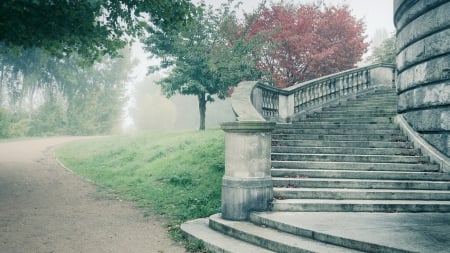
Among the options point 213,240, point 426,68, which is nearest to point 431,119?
point 426,68

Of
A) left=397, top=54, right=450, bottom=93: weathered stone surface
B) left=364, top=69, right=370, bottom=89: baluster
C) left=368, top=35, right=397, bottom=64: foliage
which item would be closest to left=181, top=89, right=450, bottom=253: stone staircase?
left=397, top=54, right=450, bottom=93: weathered stone surface

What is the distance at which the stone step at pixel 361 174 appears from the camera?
289 inches

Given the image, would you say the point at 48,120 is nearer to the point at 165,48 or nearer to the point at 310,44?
the point at 165,48

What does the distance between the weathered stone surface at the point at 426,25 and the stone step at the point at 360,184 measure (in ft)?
10.7

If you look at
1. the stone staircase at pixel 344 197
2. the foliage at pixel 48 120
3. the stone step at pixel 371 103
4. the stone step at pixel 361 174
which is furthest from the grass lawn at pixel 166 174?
the foliage at pixel 48 120

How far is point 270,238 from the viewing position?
16.8 ft

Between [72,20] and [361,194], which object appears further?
[72,20]

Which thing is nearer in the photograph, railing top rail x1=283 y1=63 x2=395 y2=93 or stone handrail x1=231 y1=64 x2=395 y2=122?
stone handrail x1=231 y1=64 x2=395 y2=122

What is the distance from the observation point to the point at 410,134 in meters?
8.81

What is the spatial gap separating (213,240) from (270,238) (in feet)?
3.05

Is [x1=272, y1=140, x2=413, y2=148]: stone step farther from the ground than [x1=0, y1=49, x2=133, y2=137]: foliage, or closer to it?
closer to it

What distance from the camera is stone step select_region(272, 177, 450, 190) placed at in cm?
704

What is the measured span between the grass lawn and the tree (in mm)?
3523

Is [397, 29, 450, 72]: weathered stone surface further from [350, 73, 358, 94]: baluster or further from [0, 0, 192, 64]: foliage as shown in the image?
[0, 0, 192, 64]: foliage
